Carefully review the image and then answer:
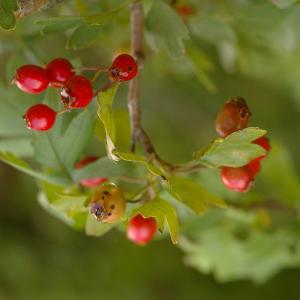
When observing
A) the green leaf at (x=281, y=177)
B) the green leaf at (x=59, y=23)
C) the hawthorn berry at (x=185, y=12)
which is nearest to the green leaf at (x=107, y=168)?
the green leaf at (x=59, y=23)

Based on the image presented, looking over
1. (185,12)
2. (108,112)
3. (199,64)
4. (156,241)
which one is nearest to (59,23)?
(108,112)

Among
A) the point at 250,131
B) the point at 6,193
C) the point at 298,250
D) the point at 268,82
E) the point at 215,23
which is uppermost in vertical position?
the point at 250,131

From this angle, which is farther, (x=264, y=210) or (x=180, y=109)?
(x=180, y=109)

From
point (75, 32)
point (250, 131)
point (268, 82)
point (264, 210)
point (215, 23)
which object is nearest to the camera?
point (250, 131)

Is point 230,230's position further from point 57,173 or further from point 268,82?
point 268,82

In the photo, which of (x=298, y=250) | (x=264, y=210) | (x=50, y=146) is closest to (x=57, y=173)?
(x=50, y=146)

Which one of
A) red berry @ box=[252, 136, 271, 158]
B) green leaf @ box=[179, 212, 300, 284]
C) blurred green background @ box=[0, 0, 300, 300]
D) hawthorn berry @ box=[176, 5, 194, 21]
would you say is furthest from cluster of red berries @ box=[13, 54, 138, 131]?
blurred green background @ box=[0, 0, 300, 300]

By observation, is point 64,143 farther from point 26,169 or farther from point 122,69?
point 122,69
